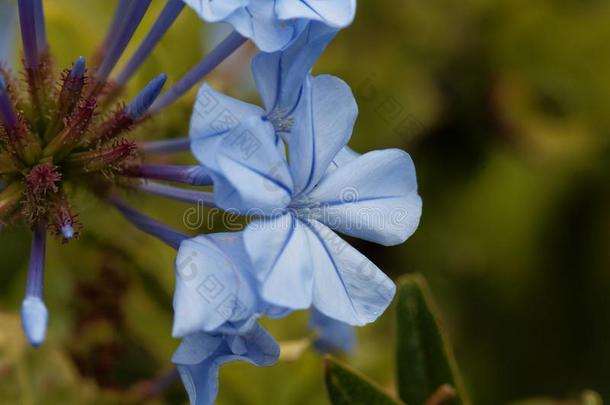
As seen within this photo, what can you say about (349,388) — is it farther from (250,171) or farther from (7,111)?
(7,111)

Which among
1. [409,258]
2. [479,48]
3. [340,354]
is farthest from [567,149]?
[340,354]

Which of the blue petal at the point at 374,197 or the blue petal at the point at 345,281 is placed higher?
the blue petal at the point at 374,197

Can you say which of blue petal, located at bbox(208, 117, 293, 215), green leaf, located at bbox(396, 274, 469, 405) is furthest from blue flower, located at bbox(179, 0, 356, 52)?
green leaf, located at bbox(396, 274, 469, 405)

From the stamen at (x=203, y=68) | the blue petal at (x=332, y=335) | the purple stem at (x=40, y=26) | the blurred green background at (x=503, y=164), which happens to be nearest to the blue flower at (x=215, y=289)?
the stamen at (x=203, y=68)

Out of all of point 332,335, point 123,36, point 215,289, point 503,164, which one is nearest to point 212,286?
point 215,289

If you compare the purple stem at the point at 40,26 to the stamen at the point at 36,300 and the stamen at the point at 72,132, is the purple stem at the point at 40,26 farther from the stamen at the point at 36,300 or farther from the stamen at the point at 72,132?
the stamen at the point at 36,300

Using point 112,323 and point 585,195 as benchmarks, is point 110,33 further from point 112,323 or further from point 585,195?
point 585,195
